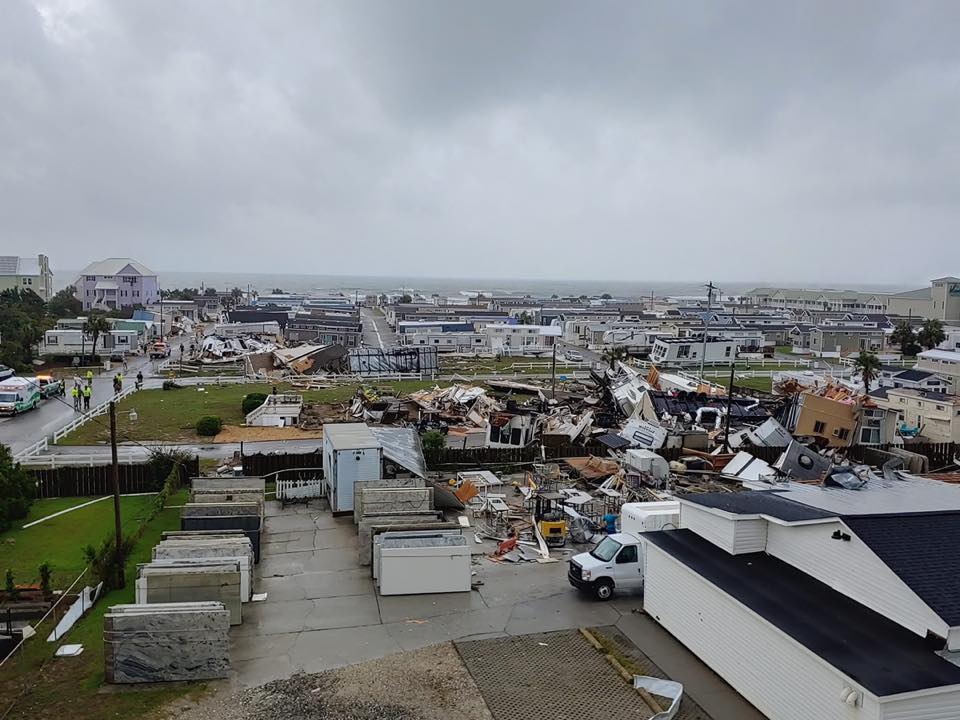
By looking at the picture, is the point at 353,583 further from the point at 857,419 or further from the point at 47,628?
the point at 857,419

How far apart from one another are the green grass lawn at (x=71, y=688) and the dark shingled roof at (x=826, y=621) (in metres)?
8.73

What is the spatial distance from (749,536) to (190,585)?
407 inches

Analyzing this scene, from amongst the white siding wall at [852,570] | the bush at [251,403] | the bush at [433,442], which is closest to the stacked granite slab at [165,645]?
the white siding wall at [852,570]

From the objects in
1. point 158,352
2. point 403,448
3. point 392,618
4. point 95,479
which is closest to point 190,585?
point 392,618

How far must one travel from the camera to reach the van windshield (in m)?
15.8

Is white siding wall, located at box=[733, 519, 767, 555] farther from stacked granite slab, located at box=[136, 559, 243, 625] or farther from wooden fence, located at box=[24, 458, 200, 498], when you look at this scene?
wooden fence, located at box=[24, 458, 200, 498]

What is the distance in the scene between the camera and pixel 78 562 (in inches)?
690

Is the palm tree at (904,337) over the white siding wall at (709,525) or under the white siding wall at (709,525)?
under

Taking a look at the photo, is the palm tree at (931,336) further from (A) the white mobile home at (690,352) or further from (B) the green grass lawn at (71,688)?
(B) the green grass lawn at (71,688)

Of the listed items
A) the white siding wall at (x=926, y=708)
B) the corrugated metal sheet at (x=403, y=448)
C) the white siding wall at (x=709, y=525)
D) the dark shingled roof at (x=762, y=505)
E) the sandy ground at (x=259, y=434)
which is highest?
the dark shingled roof at (x=762, y=505)

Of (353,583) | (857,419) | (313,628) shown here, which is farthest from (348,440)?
(857,419)

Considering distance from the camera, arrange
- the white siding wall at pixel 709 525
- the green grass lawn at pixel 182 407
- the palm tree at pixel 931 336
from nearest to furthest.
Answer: the white siding wall at pixel 709 525 < the green grass lawn at pixel 182 407 < the palm tree at pixel 931 336

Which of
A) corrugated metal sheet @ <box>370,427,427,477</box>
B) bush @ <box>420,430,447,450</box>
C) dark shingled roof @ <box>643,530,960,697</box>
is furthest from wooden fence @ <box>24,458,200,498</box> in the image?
dark shingled roof @ <box>643,530,960,697</box>

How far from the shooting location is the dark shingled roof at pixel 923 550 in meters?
10.5
